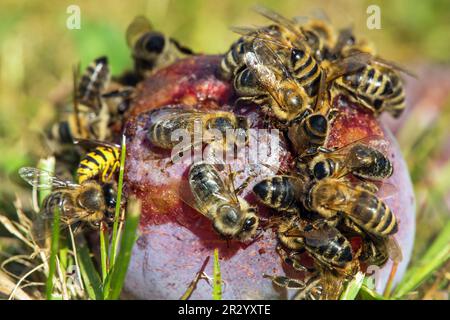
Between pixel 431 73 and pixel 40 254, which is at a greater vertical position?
pixel 431 73

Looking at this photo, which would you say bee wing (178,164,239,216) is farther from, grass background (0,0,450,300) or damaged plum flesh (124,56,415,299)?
grass background (0,0,450,300)

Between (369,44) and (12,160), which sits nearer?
(369,44)

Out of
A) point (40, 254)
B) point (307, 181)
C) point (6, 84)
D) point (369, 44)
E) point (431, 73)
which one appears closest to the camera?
point (307, 181)

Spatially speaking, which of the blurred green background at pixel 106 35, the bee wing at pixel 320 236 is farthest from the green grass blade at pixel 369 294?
the blurred green background at pixel 106 35

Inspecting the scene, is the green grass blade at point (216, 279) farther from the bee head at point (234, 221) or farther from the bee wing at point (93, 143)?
the bee wing at point (93, 143)

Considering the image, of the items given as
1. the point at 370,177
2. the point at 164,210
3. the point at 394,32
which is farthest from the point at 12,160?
the point at 394,32
